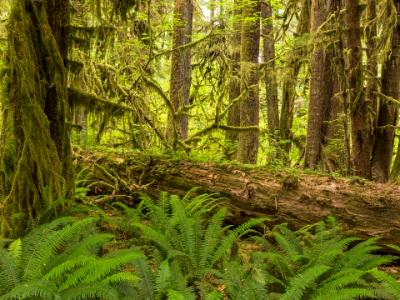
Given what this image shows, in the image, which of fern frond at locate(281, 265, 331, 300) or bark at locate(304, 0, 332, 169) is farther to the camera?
bark at locate(304, 0, 332, 169)

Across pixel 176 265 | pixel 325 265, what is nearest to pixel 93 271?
pixel 176 265

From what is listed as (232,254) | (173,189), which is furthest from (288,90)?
(232,254)

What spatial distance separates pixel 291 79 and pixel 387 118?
273cm

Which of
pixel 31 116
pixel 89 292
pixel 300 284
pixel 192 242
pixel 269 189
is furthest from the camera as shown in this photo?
pixel 269 189

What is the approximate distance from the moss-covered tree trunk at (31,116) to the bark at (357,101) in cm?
484

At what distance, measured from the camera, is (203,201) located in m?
5.37

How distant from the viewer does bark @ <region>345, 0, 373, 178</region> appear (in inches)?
272

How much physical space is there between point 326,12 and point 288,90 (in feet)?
7.46

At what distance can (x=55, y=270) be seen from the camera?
308 centimetres

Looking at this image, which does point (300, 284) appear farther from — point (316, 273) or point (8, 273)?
point (8, 273)

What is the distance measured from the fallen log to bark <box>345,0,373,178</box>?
1.45 metres

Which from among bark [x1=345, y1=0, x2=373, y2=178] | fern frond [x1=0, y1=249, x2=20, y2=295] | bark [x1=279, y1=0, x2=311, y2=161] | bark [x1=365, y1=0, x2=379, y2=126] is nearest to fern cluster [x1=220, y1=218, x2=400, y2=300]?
fern frond [x1=0, y1=249, x2=20, y2=295]

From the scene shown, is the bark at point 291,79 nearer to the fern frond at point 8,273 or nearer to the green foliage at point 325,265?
the green foliage at point 325,265

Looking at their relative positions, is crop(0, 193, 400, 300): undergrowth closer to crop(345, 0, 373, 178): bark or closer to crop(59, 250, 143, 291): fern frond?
crop(59, 250, 143, 291): fern frond
